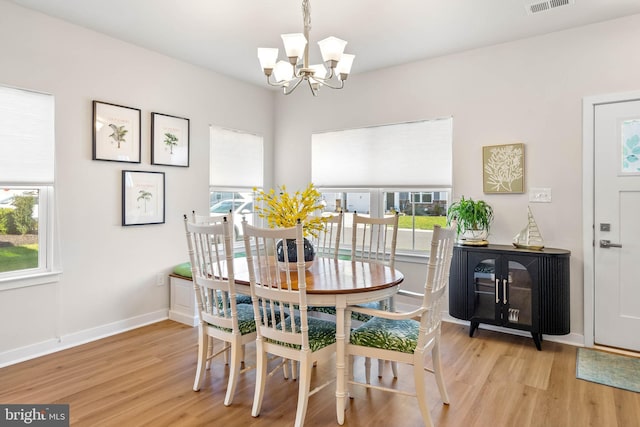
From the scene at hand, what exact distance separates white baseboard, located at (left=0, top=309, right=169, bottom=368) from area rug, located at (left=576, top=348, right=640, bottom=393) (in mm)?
3796

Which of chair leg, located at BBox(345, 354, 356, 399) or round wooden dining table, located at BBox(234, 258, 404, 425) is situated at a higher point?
round wooden dining table, located at BBox(234, 258, 404, 425)

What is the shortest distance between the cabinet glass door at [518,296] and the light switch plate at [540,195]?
651 mm

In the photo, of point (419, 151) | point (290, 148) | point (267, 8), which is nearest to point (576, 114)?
point (419, 151)

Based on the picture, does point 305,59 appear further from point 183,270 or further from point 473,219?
point 183,270

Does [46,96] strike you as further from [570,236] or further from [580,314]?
[580,314]

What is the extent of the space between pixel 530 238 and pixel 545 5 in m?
1.88

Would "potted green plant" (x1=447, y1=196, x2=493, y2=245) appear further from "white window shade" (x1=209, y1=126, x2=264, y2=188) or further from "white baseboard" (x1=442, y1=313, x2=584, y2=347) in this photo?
"white window shade" (x1=209, y1=126, x2=264, y2=188)

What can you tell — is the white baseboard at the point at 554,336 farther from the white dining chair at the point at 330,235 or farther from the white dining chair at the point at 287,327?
the white dining chair at the point at 287,327

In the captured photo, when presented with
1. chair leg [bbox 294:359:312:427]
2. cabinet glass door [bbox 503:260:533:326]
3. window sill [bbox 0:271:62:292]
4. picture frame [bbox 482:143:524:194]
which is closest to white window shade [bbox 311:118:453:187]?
picture frame [bbox 482:143:524:194]

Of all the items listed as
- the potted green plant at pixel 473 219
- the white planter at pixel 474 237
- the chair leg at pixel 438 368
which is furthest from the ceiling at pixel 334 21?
the chair leg at pixel 438 368

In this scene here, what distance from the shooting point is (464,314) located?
11.6 feet

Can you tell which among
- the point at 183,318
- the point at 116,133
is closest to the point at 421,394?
the point at 183,318

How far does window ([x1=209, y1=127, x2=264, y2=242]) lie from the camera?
15.0 feet

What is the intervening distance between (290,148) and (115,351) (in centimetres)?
315
